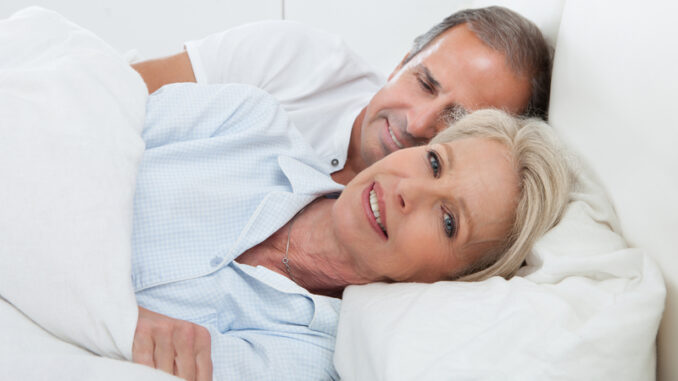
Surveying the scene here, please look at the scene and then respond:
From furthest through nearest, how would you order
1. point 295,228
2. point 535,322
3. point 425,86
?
point 425,86 → point 295,228 → point 535,322

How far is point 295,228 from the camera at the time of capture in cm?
132

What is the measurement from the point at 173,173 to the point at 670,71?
96 cm

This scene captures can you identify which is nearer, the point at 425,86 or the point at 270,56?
the point at 425,86

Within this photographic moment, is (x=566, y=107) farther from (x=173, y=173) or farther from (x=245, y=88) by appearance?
(x=173, y=173)

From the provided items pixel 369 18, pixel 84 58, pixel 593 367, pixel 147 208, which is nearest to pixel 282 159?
pixel 147 208

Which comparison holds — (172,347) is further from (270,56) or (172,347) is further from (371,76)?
(371,76)

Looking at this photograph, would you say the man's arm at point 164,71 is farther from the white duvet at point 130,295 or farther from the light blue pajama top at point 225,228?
the white duvet at point 130,295

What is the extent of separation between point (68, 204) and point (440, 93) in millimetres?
1063

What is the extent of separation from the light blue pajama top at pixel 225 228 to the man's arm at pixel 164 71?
43 cm

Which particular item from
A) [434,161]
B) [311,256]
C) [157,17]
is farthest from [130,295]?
[157,17]

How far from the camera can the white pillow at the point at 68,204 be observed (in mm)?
878

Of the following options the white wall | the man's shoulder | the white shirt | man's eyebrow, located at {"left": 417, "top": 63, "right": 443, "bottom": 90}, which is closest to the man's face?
man's eyebrow, located at {"left": 417, "top": 63, "right": 443, "bottom": 90}

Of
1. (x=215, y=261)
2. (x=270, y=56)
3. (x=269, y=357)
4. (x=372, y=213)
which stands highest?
(x=270, y=56)

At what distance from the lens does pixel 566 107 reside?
50.7 inches
